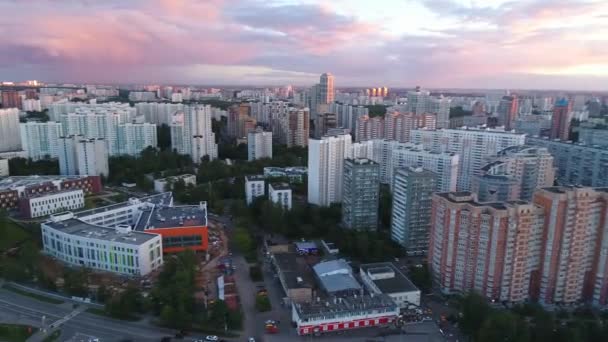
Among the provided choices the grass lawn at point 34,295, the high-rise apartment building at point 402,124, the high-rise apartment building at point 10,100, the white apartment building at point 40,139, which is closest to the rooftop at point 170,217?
the grass lawn at point 34,295

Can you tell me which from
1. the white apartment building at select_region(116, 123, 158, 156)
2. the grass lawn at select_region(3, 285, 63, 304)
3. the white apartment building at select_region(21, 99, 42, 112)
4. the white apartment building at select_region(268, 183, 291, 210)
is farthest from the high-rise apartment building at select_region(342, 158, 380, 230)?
the white apartment building at select_region(21, 99, 42, 112)

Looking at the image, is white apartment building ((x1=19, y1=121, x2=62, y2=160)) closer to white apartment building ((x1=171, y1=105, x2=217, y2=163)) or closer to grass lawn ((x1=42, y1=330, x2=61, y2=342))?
white apartment building ((x1=171, y1=105, x2=217, y2=163))

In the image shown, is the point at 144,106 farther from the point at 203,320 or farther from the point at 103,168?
the point at 203,320

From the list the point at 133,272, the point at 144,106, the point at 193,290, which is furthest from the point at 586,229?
the point at 144,106

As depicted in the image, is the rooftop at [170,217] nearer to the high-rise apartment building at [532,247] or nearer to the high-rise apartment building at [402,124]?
the high-rise apartment building at [532,247]

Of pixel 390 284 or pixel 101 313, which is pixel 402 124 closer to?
pixel 390 284

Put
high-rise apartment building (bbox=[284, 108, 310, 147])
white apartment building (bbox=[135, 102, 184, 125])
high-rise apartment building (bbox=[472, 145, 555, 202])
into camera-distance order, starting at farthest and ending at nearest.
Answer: white apartment building (bbox=[135, 102, 184, 125]) → high-rise apartment building (bbox=[284, 108, 310, 147]) → high-rise apartment building (bbox=[472, 145, 555, 202])

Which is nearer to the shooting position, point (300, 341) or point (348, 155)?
point (300, 341)
